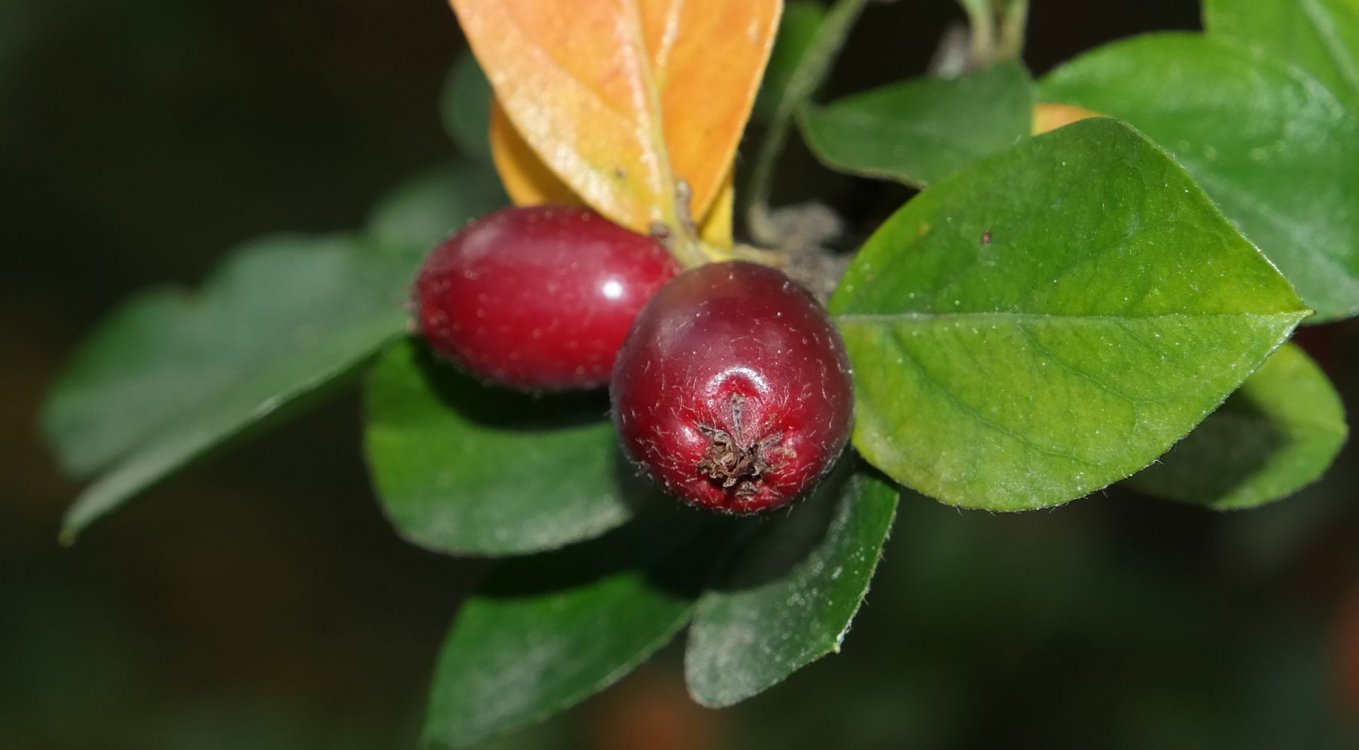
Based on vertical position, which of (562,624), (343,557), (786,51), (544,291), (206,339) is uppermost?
(544,291)

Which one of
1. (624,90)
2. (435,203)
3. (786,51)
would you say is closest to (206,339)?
(435,203)

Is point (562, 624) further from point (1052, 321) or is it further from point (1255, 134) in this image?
point (1255, 134)

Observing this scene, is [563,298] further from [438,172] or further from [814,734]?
[814,734]

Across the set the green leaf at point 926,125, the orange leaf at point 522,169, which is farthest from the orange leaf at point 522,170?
the green leaf at point 926,125

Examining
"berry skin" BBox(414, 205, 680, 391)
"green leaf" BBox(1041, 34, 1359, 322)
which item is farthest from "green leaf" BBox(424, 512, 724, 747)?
"green leaf" BBox(1041, 34, 1359, 322)

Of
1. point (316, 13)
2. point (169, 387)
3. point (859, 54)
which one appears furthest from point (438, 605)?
point (169, 387)
